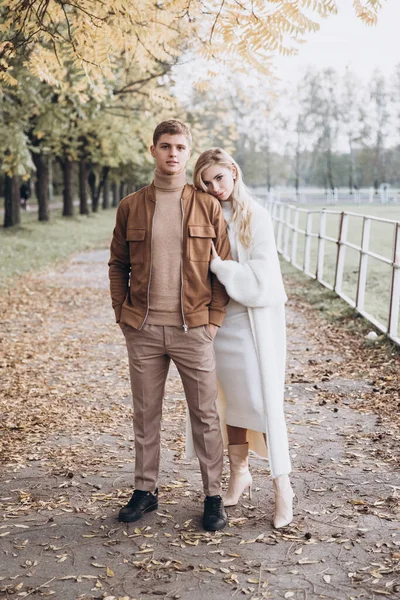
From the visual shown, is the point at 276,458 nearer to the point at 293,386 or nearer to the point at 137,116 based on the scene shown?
the point at 293,386

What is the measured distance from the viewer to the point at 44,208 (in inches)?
1192

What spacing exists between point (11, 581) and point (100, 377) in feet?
13.4

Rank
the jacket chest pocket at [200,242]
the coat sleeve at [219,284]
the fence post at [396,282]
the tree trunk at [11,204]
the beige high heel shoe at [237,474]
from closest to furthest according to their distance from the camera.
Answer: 1. the jacket chest pocket at [200,242]
2. the coat sleeve at [219,284]
3. the beige high heel shoe at [237,474]
4. the fence post at [396,282]
5. the tree trunk at [11,204]

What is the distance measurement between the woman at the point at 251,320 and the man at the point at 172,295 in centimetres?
10

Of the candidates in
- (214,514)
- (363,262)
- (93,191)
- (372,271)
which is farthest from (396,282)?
(93,191)

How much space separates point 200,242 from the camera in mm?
3803

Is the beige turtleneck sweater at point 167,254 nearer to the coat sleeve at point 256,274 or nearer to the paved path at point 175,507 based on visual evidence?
the coat sleeve at point 256,274

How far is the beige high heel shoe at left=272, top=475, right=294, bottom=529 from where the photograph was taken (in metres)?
3.93

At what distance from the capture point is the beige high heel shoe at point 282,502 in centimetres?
393

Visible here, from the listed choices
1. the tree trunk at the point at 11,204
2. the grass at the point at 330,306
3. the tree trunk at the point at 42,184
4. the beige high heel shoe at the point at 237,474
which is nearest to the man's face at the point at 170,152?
the beige high heel shoe at the point at 237,474

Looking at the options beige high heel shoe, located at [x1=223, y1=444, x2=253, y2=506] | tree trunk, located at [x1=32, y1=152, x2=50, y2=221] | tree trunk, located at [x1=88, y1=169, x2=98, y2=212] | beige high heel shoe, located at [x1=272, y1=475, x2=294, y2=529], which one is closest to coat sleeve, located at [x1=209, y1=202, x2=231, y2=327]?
beige high heel shoe, located at [x1=223, y1=444, x2=253, y2=506]

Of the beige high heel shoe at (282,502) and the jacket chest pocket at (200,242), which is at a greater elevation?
the jacket chest pocket at (200,242)

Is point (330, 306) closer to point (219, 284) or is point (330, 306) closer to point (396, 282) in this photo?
point (396, 282)

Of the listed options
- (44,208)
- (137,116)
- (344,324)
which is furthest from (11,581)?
(44,208)
